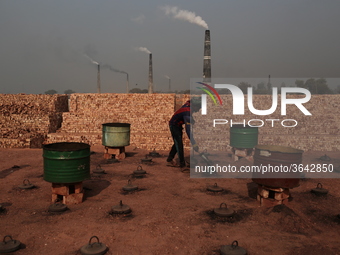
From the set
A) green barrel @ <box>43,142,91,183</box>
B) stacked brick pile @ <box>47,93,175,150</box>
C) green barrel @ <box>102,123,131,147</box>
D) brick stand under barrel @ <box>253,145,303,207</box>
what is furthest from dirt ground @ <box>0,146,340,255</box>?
stacked brick pile @ <box>47,93,175,150</box>

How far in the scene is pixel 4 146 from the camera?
13.7 m

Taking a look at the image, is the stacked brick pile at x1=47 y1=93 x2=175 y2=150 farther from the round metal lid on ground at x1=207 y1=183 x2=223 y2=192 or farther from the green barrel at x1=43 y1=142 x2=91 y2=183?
the green barrel at x1=43 y1=142 x2=91 y2=183

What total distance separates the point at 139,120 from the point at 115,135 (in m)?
6.37

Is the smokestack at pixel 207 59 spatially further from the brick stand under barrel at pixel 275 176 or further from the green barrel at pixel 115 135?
the brick stand under barrel at pixel 275 176

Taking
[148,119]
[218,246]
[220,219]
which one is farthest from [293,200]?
[148,119]

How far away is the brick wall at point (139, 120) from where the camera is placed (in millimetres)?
14625

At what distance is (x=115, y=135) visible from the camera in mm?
10023

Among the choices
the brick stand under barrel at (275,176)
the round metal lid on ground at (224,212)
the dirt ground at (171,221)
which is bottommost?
the dirt ground at (171,221)

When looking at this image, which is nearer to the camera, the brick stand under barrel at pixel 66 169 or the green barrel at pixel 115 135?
the brick stand under barrel at pixel 66 169

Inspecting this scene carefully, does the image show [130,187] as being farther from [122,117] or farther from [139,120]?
[122,117]

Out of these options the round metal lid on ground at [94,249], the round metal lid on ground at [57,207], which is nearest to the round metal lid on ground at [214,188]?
the round metal lid on ground at [57,207]

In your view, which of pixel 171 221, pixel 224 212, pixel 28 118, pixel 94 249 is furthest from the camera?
pixel 28 118

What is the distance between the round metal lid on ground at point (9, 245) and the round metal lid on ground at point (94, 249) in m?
0.90

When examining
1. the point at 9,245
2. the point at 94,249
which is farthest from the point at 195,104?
the point at 9,245
